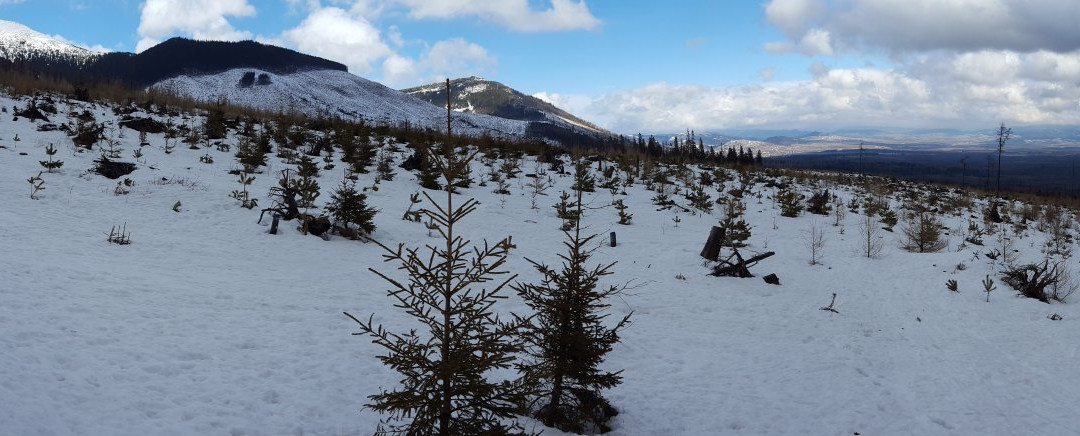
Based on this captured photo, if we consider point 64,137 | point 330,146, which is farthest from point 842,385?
point 64,137

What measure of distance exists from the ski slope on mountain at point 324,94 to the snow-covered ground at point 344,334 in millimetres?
75367

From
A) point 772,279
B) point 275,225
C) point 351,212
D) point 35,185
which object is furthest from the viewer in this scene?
point 351,212

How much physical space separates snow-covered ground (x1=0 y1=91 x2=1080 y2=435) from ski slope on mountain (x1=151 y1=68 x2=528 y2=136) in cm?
7537

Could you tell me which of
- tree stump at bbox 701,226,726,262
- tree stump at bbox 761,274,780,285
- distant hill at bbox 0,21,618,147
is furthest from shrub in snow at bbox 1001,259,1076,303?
distant hill at bbox 0,21,618,147

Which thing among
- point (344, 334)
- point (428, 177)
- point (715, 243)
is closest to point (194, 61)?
point (428, 177)

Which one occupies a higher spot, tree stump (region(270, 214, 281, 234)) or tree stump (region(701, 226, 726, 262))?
tree stump (region(270, 214, 281, 234))

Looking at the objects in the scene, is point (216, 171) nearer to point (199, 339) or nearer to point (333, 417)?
point (199, 339)

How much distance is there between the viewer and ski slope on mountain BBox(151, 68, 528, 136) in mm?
89812

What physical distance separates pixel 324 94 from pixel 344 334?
108176 mm

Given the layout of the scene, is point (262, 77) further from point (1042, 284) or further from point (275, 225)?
point (1042, 284)

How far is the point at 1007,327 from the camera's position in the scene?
8500 millimetres

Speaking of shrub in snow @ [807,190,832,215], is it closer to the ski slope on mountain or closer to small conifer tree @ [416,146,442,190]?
small conifer tree @ [416,146,442,190]

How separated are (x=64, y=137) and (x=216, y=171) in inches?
178

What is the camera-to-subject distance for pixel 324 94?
102938 mm
